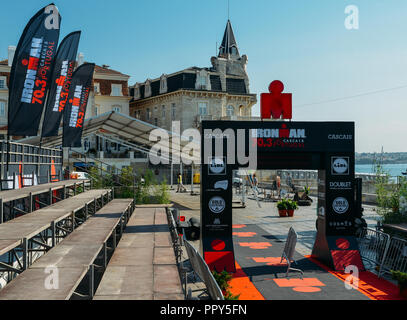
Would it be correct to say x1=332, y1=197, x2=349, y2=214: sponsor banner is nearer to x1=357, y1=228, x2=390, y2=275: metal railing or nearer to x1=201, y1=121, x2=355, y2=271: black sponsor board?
x1=201, y1=121, x2=355, y2=271: black sponsor board

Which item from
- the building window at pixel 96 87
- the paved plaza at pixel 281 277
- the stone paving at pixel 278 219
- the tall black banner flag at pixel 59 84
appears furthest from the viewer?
the building window at pixel 96 87

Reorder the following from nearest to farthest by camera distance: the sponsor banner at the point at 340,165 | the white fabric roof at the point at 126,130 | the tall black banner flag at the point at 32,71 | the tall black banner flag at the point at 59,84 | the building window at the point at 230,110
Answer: the tall black banner flag at the point at 32,71 < the sponsor banner at the point at 340,165 < the tall black banner flag at the point at 59,84 < the white fabric roof at the point at 126,130 < the building window at the point at 230,110

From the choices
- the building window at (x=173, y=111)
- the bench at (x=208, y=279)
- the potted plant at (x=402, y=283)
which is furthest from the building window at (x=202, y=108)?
the bench at (x=208, y=279)

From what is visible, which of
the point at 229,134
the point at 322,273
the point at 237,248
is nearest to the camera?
the point at 322,273

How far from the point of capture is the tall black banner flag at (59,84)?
1423 cm

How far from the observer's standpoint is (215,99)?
5397 cm

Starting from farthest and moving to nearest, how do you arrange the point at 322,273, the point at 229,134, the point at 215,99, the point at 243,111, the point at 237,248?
the point at 243,111, the point at 215,99, the point at 237,248, the point at 229,134, the point at 322,273

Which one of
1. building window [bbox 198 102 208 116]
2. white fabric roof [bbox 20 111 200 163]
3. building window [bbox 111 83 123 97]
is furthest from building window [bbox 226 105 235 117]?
white fabric roof [bbox 20 111 200 163]

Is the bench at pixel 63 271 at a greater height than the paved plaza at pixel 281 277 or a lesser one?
greater

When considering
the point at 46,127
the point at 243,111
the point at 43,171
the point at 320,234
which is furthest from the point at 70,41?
the point at 243,111

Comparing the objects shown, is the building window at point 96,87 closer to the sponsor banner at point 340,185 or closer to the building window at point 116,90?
the building window at point 116,90

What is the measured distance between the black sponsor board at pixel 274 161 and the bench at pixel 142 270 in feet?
4.78
